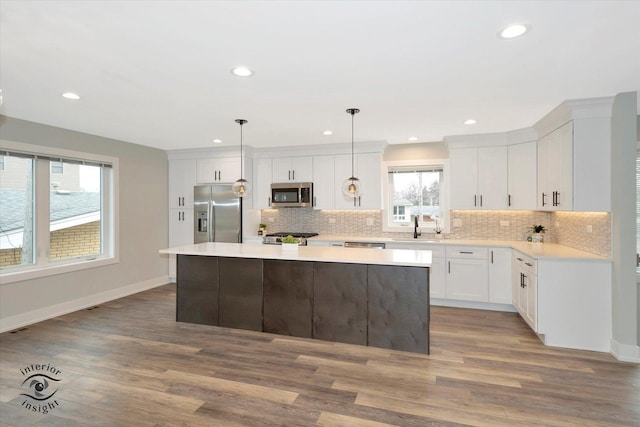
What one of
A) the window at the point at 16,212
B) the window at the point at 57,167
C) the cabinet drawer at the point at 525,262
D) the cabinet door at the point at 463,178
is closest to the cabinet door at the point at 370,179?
the cabinet door at the point at 463,178

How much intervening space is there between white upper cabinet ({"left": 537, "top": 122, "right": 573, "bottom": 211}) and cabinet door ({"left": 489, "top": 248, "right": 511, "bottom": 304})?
2.52ft

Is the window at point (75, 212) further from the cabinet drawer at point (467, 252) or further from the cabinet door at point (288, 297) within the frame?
the cabinet drawer at point (467, 252)

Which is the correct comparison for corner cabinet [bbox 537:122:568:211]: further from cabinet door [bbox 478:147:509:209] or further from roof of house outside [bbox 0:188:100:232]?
roof of house outside [bbox 0:188:100:232]

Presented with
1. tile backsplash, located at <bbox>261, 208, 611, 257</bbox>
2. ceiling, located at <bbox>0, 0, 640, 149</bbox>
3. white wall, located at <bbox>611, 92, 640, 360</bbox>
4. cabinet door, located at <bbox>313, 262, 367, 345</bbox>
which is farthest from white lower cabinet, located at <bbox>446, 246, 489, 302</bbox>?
cabinet door, located at <bbox>313, 262, 367, 345</bbox>

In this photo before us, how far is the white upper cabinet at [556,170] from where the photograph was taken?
352cm

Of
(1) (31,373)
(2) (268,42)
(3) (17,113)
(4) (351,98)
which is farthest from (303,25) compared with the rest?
(3) (17,113)

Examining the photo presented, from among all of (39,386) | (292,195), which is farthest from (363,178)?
(39,386)

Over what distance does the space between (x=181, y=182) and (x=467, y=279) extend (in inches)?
→ 200

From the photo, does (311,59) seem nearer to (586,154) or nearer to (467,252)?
(586,154)

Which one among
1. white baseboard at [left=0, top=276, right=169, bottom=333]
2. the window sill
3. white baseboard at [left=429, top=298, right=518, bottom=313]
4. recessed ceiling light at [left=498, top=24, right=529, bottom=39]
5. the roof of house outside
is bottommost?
white baseboard at [left=429, top=298, right=518, bottom=313]

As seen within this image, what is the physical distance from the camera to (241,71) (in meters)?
2.68

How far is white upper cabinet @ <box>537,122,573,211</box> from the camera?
3520mm

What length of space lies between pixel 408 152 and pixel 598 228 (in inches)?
110

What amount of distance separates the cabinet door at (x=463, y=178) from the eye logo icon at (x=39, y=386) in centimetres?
501
